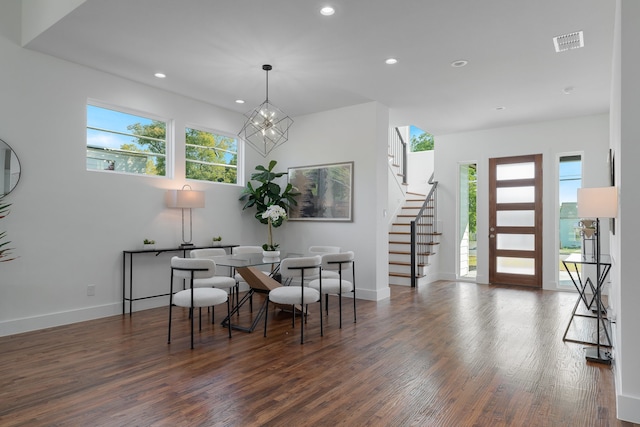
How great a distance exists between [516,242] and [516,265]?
437 mm

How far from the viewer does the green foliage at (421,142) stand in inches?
672

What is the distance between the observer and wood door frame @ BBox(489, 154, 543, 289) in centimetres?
714

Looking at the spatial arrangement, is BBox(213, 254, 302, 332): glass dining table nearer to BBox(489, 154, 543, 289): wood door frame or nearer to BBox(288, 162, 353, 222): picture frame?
BBox(288, 162, 353, 222): picture frame

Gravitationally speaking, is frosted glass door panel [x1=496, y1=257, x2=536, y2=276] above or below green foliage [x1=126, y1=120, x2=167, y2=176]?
below

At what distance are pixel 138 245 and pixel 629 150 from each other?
5.33 meters

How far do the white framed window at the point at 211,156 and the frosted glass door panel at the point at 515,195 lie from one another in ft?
16.4

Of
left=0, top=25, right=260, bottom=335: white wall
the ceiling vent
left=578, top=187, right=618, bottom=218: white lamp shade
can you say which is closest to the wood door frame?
the ceiling vent

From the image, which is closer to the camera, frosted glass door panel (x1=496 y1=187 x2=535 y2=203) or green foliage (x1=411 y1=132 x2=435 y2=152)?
frosted glass door panel (x1=496 y1=187 x2=535 y2=203)

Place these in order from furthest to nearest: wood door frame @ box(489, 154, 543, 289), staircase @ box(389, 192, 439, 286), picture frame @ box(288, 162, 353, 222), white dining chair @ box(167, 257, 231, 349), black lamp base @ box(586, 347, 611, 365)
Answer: staircase @ box(389, 192, 439, 286), wood door frame @ box(489, 154, 543, 289), picture frame @ box(288, 162, 353, 222), white dining chair @ box(167, 257, 231, 349), black lamp base @ box(586, 347, 611, 365)

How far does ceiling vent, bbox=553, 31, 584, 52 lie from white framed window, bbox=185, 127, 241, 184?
482 centimetres

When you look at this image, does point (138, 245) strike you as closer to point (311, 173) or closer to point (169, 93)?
point (169, 93)

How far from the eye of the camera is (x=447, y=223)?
26.6 ft

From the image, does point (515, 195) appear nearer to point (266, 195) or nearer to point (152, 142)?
point (266, 195)

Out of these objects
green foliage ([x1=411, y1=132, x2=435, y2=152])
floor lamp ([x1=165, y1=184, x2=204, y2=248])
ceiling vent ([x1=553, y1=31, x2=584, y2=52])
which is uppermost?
green foliage ([x1=411, y1=132, x2=435, y2=152])
